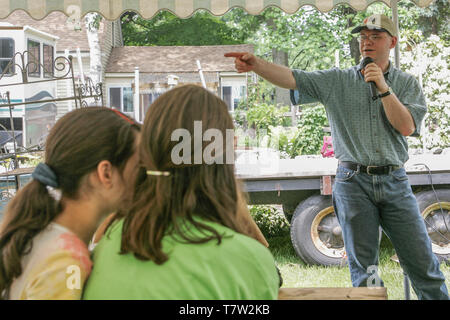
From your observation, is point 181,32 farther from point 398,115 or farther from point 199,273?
point 199,273

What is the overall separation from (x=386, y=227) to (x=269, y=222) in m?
3.83

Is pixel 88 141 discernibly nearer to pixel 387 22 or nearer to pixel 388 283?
pixel 387 22

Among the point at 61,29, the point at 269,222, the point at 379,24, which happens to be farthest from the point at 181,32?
the point at 379,24

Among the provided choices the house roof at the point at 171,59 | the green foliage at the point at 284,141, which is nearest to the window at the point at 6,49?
the house roof at the point at 171,59

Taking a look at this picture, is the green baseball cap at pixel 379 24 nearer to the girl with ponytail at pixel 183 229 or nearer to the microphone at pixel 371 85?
the microphone at pixel 371 85

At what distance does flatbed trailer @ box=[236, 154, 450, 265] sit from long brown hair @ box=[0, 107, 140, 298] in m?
3.50

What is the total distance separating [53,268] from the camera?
3.80 ft

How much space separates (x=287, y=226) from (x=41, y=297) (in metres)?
5.70

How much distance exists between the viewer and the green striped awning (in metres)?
3.48

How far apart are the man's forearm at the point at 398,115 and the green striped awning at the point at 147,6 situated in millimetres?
1102

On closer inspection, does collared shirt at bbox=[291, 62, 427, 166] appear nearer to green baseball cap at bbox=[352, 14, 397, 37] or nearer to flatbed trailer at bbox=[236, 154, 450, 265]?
green baseball cap at bbox=[352, 14, 397, 37]

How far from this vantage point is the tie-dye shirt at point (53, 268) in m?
1.14

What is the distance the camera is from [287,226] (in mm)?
6691

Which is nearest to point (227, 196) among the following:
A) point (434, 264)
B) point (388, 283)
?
point (434, 264)
